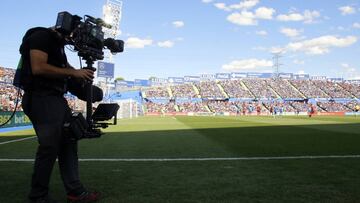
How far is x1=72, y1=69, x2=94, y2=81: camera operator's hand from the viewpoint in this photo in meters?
4.14

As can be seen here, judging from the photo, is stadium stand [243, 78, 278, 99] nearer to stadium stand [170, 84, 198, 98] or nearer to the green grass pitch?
stadium stand [170, 84, 198, 98]

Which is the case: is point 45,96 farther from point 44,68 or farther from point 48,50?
point 48,50

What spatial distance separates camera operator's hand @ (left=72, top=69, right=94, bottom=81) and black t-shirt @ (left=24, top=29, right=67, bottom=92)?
257mm

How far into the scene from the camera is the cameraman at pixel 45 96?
4016 mm

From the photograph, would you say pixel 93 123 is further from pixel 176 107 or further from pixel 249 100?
pixel 249 100

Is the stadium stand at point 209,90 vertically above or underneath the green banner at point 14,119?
above

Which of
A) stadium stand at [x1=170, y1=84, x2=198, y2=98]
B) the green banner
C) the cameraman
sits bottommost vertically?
the green banner

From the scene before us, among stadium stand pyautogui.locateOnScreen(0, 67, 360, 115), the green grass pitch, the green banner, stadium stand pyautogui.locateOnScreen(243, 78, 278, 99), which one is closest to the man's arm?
the green grass pitch

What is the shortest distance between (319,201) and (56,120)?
2.84 meters

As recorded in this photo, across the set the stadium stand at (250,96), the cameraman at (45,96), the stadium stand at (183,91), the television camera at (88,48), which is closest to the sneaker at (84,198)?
the cameraman at (45,96)

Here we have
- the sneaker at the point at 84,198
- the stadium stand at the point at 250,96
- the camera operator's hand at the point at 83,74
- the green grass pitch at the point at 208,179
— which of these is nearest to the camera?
the camera operator's hand at the point at 83,74

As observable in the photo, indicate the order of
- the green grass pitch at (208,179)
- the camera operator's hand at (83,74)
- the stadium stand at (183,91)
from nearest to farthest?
1. the camera operator's hand at (83,74)
2. the green grass pitch at (208,179)
3. the stadium stand at (183,91)

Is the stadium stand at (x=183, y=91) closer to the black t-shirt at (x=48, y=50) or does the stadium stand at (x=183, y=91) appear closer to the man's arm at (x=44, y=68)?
the black t-shirt at (x=48, y=50)

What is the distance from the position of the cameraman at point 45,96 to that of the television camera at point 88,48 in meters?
0.12
